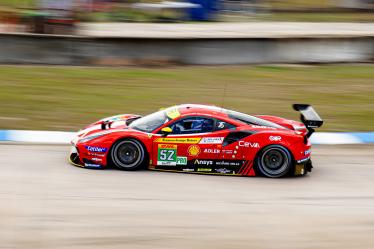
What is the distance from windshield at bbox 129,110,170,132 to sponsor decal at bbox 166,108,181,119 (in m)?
0.06

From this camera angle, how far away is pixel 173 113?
11.7 m

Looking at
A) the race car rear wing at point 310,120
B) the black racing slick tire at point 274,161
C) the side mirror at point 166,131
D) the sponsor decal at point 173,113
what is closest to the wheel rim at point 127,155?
the side mirror at point 166,131

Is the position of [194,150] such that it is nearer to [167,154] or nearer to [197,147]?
[197,147]

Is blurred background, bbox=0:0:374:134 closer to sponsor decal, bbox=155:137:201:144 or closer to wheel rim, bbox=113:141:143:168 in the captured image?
wheel rim, bbox=113:141:143:168

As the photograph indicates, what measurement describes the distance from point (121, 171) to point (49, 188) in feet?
4.29

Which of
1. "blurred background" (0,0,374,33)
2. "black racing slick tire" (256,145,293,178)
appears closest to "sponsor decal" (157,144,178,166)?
"black racing slick tire" (256,145,293,178)

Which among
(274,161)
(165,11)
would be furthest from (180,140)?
(165,11)

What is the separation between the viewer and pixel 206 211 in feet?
32.2

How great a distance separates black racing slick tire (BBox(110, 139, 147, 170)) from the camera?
11.4 meters

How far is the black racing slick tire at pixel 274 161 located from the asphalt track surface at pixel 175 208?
165mm

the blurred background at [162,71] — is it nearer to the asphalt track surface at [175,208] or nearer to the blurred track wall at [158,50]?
the blurred track wall at [158,50]

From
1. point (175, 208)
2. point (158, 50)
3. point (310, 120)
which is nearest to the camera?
point (175, 208)

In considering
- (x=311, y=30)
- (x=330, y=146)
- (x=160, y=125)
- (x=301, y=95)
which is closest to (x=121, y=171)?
(x=160, y=125)

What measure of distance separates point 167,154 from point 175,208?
1.67 meters
